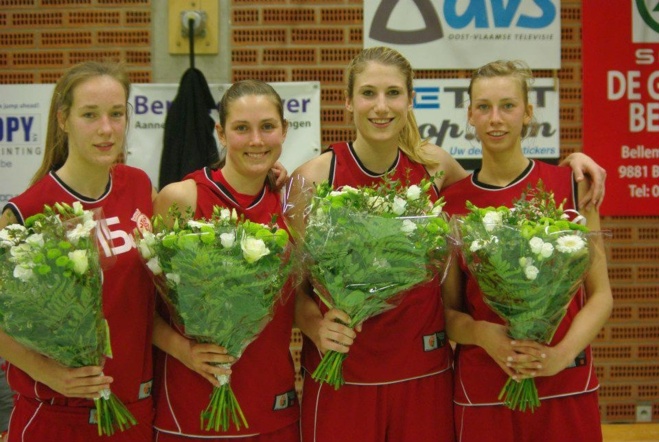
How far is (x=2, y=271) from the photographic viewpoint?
1.82 m

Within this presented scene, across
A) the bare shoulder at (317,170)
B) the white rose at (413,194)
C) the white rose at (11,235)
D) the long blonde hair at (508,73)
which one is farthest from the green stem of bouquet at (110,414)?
the long blonde hair at (508,73)

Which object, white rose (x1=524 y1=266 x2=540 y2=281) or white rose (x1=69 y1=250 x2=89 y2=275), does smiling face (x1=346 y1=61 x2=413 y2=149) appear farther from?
white rose (x1=69 y1=250 x2=89 y2=275)

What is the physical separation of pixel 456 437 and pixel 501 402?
22 cm

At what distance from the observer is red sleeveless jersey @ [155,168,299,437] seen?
2.20m

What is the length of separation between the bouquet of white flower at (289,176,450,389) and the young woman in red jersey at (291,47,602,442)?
21 cm

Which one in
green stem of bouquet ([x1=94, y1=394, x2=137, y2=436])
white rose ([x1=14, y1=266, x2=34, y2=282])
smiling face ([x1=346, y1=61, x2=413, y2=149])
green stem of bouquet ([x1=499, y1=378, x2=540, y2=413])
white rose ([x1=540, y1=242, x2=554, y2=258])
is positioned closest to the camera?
white rose ([x1=14, y1=266, x2=34, y2=282])

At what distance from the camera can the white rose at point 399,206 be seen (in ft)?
6.41

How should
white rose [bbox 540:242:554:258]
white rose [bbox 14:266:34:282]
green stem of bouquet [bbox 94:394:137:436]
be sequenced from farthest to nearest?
green stem of bouquet [bbox 94:394:137:436] < white rose [bbox 540:242:554:258] < white rose [bbox 14:266:34:282]

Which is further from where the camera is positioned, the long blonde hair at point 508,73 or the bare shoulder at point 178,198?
the long blonde hair at point 508,73

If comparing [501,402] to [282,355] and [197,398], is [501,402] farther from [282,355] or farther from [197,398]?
[197,398]

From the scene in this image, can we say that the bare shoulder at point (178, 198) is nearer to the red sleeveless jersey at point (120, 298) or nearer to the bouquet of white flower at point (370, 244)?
the red sleeveless jersey at point (120, 298)

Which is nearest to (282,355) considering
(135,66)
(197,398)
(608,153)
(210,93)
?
(197,398)

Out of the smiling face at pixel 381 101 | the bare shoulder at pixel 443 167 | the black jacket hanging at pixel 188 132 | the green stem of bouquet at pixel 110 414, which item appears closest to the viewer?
the green stem of bouquet at pixel 110 414

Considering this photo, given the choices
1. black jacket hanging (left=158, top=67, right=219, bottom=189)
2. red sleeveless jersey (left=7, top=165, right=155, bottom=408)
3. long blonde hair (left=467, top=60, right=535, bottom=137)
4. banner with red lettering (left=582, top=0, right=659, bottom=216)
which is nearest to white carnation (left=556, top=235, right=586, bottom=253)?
long blonde hair (left=467, top=60, right=535, bottom=137)
